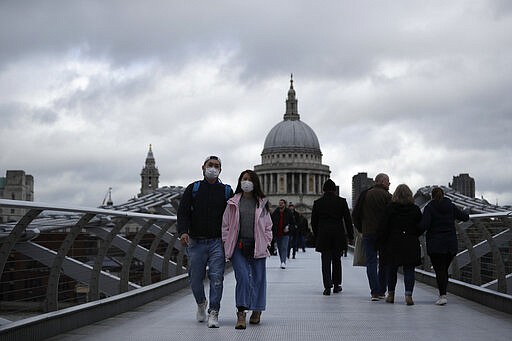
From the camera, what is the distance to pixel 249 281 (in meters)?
9.59

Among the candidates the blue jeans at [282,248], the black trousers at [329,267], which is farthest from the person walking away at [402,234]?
the blue jeans at [282,248]

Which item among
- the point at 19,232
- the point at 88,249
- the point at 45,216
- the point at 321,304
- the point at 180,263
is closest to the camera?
the point at 19,232

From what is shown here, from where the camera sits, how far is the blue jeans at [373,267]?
12.9 metres

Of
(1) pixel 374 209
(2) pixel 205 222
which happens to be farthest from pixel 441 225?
(2) pixel 205 222

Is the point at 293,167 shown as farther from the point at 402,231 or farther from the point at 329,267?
the point at 402,231

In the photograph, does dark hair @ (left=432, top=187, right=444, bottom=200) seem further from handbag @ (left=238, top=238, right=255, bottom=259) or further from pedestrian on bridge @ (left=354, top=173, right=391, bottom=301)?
handbag @ (left=238, top=238, right=255, bottom=259)

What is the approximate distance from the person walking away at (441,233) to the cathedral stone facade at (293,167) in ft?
499

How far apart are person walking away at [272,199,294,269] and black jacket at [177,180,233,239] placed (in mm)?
12353

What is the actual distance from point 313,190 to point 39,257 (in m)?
167

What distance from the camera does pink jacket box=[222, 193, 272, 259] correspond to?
31.2ft

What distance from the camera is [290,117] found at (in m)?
198

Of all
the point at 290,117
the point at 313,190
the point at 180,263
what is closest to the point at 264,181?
the point at 313,190

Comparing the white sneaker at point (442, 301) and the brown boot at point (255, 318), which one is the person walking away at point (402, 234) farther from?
the brown boot at point (255, 318)

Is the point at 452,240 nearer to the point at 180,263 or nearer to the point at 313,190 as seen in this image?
the point at 180,263
